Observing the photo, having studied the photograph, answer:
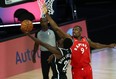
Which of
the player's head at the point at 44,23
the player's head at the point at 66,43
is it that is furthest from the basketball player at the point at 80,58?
the player's head at the point at 44,23

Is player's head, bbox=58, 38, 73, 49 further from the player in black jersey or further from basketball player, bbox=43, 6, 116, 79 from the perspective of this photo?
basketball player, bbox=43, 6, 116, 79

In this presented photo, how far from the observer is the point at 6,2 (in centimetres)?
1051

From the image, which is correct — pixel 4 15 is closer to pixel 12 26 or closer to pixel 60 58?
pixel 12 26

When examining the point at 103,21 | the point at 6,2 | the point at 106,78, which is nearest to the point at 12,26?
the point at 6,2

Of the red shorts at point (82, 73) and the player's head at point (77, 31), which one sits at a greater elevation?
the player's head at point (77, 31)

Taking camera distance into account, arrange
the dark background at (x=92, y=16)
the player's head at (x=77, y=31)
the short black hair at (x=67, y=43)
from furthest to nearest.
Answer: the dark background at (x=92, y=16), the player's head at (x=77, y=31), the short black hair at (x=67, y=43)

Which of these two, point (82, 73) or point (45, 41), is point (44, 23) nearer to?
point (45, 41)

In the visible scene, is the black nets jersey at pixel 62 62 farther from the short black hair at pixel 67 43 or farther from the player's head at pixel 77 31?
the player's head at pixel 77 31

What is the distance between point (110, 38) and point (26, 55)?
597cm

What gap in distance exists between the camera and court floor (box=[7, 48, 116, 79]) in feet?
36.1

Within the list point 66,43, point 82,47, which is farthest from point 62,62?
point 82,47

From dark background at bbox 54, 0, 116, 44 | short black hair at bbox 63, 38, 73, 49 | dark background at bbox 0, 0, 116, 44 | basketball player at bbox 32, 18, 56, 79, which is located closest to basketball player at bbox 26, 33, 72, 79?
short black hair at bbox 63, 38, 73, 49

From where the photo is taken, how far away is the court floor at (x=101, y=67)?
1100 centimetres

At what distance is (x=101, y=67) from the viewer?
39.4 ft
